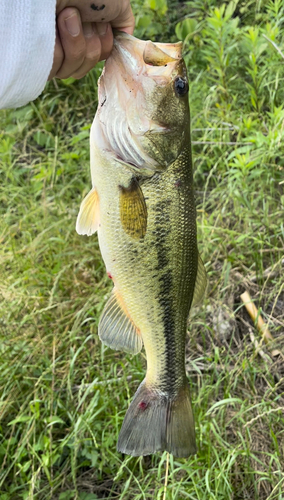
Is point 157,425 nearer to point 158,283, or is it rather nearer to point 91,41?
point 158,283

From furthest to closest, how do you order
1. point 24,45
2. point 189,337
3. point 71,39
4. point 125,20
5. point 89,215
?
point 189,337
point 89,215
point 125,20
point 71,39
point 24,45

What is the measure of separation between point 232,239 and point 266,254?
225mm

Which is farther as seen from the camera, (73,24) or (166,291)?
(166,291)

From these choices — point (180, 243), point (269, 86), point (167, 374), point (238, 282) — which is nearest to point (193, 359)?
point (238, 282)

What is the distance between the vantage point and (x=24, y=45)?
1.36 m

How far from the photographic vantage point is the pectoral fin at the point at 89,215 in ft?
5.69

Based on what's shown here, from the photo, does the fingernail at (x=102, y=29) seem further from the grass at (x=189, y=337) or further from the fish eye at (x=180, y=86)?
the grass at (x=189, y=337)

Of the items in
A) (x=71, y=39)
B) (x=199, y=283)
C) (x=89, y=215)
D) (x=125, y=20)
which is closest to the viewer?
(x=71, y=39)

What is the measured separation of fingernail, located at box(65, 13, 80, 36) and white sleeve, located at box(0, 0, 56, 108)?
0.22 feet

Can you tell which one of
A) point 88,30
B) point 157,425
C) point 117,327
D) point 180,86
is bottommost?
point 157,425

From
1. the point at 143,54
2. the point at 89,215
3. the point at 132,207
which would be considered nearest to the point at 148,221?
the point at 132,207

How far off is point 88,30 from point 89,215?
59 cm

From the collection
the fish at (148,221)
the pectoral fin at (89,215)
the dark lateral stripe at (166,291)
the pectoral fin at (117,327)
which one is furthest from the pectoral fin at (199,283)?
the pectoral fin at (89,215)

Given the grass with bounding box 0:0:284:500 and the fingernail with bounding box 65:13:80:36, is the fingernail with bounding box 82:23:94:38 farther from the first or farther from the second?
the grass with bounding box 0:0:284:500
